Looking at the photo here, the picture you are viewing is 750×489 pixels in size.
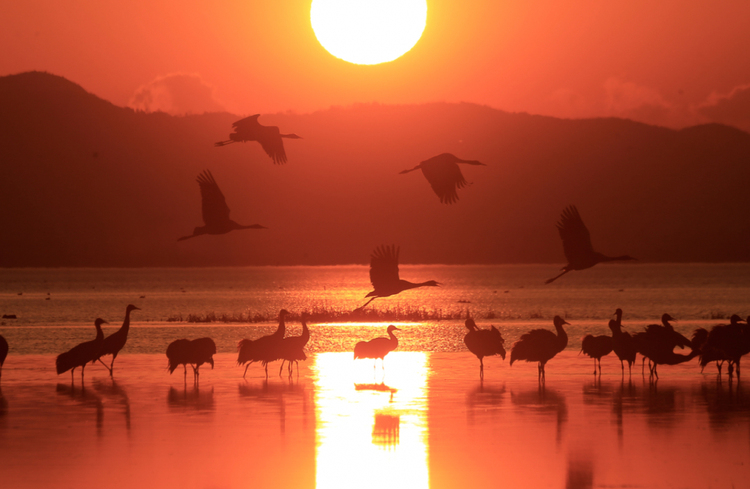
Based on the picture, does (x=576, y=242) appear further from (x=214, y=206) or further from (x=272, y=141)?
(x=214, y=206)

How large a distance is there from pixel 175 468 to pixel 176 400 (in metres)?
6.02

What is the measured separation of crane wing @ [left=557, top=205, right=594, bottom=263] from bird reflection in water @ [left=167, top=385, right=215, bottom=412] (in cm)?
723

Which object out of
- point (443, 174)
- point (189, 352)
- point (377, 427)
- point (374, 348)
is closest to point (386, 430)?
point (377, 427)

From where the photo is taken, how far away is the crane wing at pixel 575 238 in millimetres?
18391

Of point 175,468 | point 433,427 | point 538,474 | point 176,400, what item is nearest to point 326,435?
point 433,427

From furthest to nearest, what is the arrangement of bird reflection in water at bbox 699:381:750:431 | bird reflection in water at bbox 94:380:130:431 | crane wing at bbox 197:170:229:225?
crane wing at bbox 197:170:229:225 → bird reflection in water at bbox 94:380:130:431 → bird reflection in water at bbox 699:381:750:431

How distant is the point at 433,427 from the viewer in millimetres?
14398

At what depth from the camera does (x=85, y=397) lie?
1828 cm

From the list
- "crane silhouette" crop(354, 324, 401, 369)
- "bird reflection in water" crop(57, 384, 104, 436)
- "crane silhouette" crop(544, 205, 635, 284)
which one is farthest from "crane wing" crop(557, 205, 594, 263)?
"bird reflection in water" crop(57, 384, 104, 436)

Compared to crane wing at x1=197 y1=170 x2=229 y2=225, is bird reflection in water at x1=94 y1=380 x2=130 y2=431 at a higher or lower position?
lower

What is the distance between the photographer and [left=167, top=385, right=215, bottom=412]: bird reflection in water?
16.8 m

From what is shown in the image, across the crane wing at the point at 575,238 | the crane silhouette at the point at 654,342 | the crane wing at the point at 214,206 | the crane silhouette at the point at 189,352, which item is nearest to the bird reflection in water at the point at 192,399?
the crane silhouette at the point at 189,352

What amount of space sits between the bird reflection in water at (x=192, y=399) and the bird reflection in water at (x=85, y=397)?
125cm

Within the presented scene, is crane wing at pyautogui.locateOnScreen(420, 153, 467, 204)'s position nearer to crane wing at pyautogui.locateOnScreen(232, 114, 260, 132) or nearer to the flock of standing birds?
the flock of standing birds
